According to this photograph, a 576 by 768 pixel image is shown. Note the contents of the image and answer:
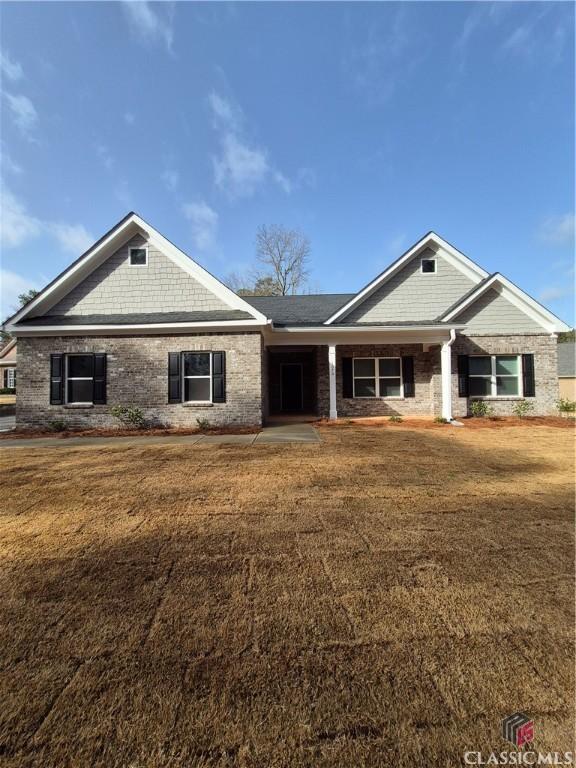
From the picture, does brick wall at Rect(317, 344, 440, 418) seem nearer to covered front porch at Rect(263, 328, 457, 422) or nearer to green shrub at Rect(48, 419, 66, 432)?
covered front porch at Rect(263, 328, 457, 422)

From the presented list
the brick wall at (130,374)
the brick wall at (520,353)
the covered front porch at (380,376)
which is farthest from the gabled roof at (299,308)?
the brick wall at (520,353)

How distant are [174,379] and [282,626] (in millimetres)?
9474

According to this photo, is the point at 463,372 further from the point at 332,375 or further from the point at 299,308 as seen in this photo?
the point at 299,308

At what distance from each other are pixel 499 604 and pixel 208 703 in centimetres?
186

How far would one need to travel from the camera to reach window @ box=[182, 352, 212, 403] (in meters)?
11.0

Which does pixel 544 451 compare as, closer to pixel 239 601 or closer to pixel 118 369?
pixel 239 601

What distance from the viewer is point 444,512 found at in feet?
12.8

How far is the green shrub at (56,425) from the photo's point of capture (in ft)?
35.0

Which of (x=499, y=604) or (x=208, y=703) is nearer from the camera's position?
(x=208, y=703)

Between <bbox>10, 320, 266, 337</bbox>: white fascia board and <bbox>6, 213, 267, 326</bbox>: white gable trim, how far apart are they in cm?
48

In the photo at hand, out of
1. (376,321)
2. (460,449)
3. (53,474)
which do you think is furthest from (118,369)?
(460,449)

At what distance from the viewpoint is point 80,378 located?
11164mm

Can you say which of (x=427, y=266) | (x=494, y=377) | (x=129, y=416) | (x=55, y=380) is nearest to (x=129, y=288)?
(x=55, y=380)

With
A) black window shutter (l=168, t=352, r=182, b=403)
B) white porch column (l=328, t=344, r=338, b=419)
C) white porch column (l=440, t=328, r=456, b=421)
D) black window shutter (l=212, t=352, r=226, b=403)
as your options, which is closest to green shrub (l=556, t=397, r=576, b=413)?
white porch column (l=440, t=328, r=456, b=421)
